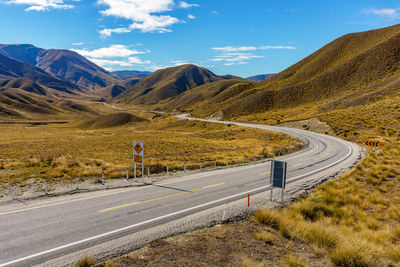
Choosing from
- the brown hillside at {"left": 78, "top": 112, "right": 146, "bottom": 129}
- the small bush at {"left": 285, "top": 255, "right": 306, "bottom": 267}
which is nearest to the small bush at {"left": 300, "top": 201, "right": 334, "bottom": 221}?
the small bush at {"left": 285, "top": 255, "right": 306, "bottom": 267}

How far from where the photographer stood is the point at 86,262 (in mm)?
6453

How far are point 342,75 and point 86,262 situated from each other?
390 ft

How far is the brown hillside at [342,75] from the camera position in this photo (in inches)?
3541

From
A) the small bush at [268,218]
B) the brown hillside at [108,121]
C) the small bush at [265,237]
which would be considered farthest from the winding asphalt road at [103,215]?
the brown hillside at [108,121]

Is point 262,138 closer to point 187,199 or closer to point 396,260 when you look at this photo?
point 187,199

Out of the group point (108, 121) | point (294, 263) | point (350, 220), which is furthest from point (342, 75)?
point (294, 263)

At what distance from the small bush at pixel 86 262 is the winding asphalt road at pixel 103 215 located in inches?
45.4

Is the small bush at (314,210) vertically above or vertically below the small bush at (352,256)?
below

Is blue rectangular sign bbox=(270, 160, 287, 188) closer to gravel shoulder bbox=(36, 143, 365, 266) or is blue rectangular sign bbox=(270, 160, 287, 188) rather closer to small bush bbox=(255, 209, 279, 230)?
gravel shoulder bbox=(36, 143, 365, 266)

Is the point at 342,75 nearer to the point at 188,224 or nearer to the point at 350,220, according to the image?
the point at 350,220

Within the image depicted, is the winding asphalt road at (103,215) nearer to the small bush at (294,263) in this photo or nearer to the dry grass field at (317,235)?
the dry grass field at (317,235)

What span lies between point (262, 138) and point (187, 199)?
39.8 m

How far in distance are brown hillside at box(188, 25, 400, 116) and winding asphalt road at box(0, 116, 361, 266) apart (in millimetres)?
71538

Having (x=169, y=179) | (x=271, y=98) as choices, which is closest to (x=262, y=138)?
(x=169, y=179)
